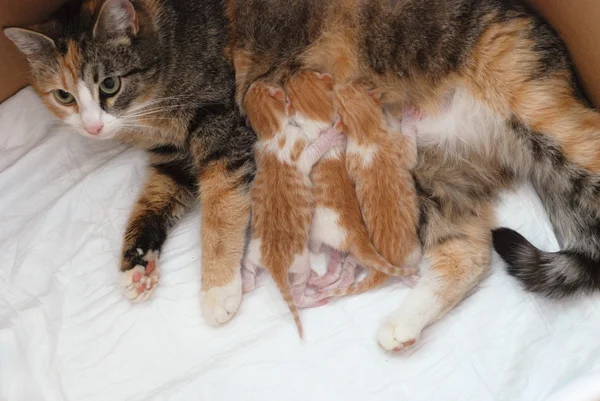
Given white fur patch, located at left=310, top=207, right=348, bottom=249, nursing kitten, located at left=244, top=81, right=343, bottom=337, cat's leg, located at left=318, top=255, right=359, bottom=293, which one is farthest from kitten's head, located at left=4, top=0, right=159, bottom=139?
cat's leg, located at left=318, top=255, right=359, bottom=293

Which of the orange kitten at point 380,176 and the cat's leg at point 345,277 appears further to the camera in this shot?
the cat's leg at point 345,277

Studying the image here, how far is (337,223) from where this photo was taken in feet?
4.49

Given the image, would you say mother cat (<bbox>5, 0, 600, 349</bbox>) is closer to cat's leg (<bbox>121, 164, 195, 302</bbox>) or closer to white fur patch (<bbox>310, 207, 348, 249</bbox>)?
cat's leg (<bbox>121, 164, 195, 302</bbox>)

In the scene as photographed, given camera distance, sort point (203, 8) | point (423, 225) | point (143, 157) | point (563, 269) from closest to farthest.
Answer: point (563, 269), point (423, 225), point (203, 8), point (143, 157)

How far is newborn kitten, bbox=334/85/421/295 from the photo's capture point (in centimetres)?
134

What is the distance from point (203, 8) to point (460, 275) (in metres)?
0.98

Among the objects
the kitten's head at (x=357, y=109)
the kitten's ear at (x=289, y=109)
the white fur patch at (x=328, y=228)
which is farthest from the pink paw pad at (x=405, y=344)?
the kitten's ear at (x=289, y=109)

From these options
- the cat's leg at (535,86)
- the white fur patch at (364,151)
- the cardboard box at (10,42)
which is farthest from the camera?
the cardboard box at (10,42)

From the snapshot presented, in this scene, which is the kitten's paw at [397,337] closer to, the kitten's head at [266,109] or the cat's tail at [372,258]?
the cat's tail at [372,258]

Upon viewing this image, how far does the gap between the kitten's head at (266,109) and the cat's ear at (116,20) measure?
337 millimetres

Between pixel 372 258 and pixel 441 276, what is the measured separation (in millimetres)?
188

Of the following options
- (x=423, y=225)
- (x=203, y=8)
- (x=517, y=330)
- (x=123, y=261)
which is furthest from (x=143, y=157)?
(x=517, y=330)

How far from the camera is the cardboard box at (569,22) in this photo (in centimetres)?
134

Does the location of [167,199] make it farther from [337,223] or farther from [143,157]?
[337,223]
